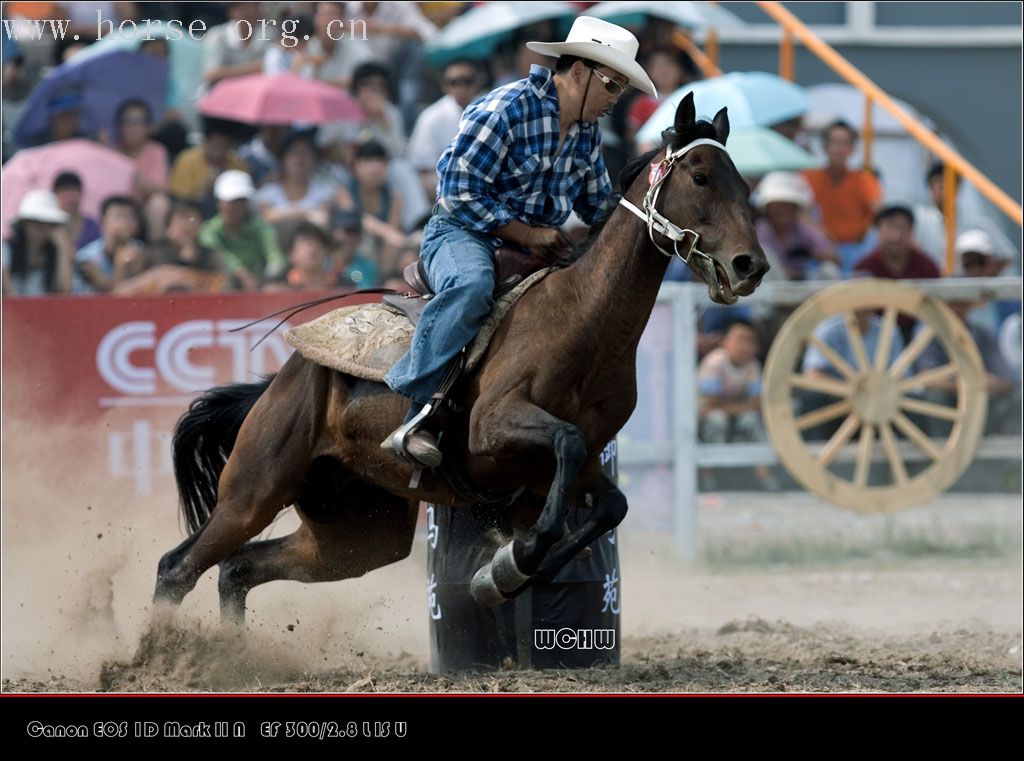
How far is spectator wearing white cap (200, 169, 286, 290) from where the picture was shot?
11188 mm

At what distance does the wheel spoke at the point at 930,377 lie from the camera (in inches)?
391

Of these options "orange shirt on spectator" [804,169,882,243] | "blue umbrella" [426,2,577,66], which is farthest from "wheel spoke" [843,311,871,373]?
"blue umbrella" [426,2,577,66]

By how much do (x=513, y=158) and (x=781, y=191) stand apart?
18.5 ft

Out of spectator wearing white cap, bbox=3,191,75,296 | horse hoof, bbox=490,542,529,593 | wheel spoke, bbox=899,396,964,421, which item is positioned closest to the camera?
horse hoof, bbox=490,542,529,593

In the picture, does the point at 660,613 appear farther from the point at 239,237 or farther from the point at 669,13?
the point at 669,13

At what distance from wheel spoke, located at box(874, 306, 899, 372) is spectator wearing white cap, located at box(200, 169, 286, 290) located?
4081 mm

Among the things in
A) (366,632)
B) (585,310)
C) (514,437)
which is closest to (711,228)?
(585,310)

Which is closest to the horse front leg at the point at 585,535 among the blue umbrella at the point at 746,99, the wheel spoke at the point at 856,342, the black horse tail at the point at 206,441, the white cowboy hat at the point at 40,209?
the black horse tail at the point at 206,441

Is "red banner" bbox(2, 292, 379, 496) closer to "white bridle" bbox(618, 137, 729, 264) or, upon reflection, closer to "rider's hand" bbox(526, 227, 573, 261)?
"rider's hand" bbox(526, 227, 573, 261)

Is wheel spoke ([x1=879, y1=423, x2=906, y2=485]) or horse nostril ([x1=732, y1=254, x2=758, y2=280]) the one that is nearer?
horse nostril ([x1=732, y1=254, x2=758, y2=280])

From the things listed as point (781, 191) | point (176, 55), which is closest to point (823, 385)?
point (781, 191)

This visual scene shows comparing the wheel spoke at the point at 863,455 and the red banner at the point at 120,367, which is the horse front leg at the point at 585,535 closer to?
the red banner at the point at 120,367

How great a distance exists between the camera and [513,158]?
19.8 feet

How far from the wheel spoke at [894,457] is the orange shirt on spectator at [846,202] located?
2337mm
